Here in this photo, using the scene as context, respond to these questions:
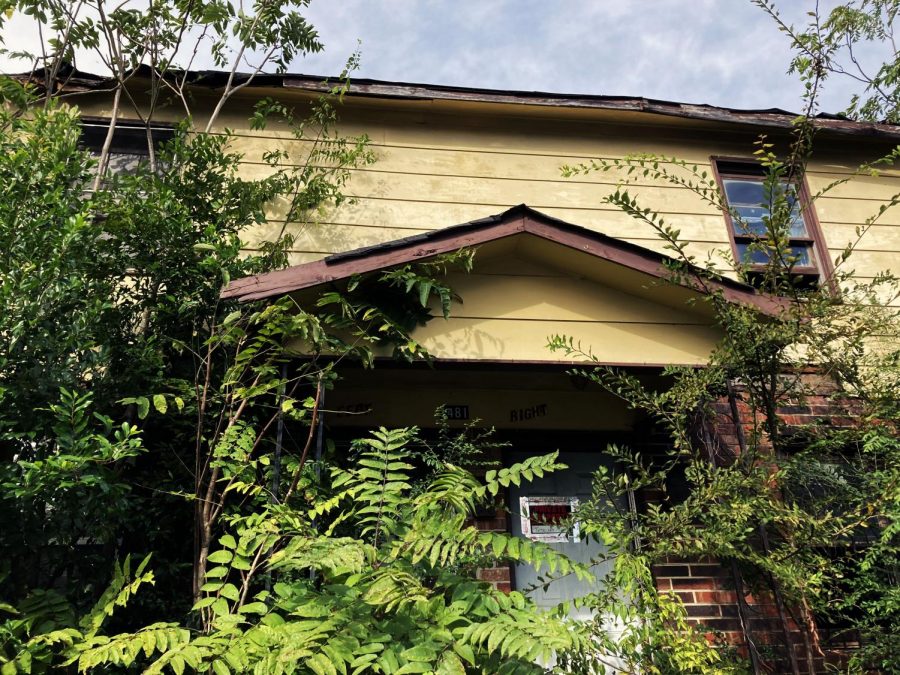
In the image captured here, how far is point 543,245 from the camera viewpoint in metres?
4.86

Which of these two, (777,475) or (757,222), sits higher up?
(757,222)

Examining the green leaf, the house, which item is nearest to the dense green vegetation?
the green leaf

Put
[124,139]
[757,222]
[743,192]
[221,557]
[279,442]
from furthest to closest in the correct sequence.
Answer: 1. [743,192]
2. [757,222]
3. [124,139]
4. [279,442]
5. [221,557]

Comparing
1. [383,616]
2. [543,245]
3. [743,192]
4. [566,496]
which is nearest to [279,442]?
[383,616]

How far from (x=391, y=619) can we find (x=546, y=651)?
25.8 inches

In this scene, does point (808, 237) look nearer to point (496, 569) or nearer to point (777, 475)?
point (777, 475)

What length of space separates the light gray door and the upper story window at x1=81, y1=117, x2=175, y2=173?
468cm

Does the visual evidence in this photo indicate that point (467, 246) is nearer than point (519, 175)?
Yes

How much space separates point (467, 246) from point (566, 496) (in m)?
2.62

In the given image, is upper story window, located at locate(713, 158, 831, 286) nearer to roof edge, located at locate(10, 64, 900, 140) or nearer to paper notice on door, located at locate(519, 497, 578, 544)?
roof edge, located at locate(10, 64, 900, 140)

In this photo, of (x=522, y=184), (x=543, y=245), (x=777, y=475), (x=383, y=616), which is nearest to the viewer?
(x=383, y=616)

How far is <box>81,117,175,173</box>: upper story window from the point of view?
21.6ft

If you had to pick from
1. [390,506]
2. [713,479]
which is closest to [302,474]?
[390,506]

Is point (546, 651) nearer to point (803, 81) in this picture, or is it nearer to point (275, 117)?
point (803, 81)
